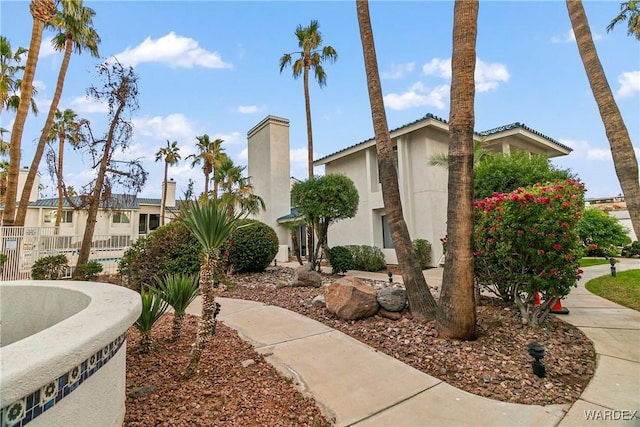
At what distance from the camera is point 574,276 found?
463 centimetres

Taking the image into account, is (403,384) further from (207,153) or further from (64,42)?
(207,153)

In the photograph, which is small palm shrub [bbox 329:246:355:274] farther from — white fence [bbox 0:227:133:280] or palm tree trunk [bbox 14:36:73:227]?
palm tree trunk [bbox 14:36:73:227]

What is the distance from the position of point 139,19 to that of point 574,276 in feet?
38.3

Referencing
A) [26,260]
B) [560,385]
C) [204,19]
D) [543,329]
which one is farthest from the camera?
[26,260]

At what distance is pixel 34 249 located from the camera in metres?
11.4

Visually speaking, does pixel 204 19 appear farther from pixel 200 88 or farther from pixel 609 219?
pixel 609 219

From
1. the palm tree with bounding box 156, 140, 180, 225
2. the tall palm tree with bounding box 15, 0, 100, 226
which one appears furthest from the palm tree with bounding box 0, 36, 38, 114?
the palm tree with bounding box 156, 140, 180, 225

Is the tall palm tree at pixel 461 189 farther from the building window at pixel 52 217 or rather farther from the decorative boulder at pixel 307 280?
the building window at pixel 52 217

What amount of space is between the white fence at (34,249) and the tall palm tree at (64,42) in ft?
2.86

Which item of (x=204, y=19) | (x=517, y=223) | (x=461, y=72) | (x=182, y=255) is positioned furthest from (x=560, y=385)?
(x=204, y=19)

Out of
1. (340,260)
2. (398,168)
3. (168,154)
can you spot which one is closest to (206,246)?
(340,260)

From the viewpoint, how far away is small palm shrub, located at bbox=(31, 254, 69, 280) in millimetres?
10398

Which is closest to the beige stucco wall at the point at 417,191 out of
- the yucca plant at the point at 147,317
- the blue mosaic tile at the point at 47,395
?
the yucca plant at the point at 147,317

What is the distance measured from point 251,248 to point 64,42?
43.1ft
